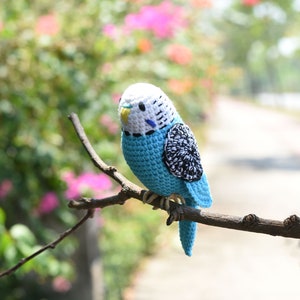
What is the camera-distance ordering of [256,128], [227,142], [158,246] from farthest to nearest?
[256,128]
[227,142]
[158,246]

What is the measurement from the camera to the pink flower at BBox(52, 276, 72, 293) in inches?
116

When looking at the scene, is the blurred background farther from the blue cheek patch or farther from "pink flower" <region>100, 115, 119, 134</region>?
the blue cheek patch

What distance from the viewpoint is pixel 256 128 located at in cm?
1013

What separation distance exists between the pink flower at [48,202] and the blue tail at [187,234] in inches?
69.7

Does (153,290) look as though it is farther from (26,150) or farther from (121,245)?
(26,150)

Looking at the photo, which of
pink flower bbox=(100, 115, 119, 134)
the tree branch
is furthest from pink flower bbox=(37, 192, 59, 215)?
the tree branch

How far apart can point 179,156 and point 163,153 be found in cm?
1

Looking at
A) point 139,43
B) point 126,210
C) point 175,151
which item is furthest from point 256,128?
point 175,151

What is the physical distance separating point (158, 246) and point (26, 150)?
2692 mm

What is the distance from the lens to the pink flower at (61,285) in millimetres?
2949

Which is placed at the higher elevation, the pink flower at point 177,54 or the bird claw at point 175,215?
the pink flower at point 177,54

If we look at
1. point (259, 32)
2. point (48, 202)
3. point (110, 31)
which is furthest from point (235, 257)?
point (259, 32)

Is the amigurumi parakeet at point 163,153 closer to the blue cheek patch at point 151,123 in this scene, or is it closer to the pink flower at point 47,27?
the blue cheek patch at point 151,123

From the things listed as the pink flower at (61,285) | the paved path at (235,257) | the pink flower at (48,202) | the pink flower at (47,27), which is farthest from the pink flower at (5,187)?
the pink flower at (61,285)
